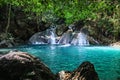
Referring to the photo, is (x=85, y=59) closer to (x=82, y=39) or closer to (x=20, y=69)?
(x=20, y=69)

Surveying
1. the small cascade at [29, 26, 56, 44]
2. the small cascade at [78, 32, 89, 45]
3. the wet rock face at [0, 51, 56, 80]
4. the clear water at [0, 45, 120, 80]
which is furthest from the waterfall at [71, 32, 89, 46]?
the wet rock face at [0, 51, 56, 80]

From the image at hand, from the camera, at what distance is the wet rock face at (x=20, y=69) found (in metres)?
6.39

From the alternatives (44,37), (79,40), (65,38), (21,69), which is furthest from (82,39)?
(21,69)

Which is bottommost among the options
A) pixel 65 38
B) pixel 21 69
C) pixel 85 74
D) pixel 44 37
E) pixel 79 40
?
pixel 79 40

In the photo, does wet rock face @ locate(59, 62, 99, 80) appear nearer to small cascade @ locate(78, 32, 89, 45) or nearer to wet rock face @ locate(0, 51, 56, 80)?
wet rock face @ locate(0, 51, 56, 80)

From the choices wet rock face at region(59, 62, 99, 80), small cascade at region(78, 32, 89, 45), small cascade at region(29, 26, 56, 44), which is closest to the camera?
wet rock face at region(59, 62, 99, 80)

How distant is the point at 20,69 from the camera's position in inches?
258

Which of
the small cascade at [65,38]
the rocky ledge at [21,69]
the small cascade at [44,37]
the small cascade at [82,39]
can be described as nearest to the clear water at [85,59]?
the rocky ledge at [21,69]

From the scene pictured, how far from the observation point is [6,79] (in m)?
6.40

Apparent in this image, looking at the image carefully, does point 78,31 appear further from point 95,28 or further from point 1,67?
point 1,67

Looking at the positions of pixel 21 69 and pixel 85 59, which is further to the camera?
pixel 85 59

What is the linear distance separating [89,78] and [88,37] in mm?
35188

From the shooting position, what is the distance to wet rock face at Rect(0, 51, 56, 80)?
639cm

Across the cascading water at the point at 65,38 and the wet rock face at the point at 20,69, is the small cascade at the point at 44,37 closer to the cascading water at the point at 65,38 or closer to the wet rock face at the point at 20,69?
the cascading water at the point at 65,38
